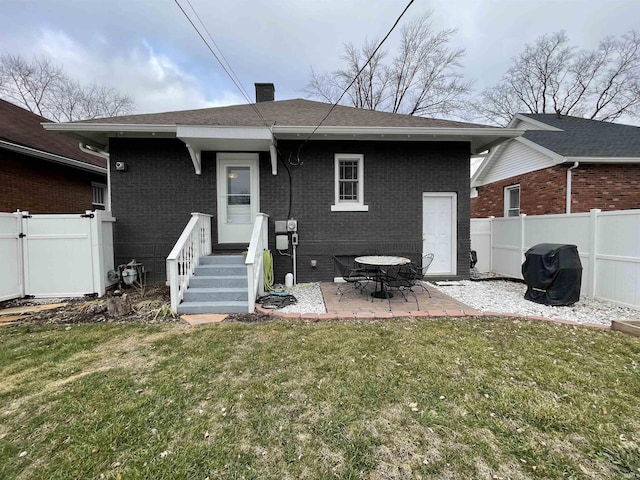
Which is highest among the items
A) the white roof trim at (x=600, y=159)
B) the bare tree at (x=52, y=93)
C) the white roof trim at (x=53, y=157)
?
the bare tree at (x=52, y=93)

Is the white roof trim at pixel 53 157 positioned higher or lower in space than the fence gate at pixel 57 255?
higher

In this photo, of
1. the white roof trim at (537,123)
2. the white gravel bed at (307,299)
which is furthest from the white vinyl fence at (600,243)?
the white roof trim at (537,123)

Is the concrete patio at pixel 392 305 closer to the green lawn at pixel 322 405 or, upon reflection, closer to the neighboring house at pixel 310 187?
the green lawn at pixel 322 405

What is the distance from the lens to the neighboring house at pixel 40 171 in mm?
8453

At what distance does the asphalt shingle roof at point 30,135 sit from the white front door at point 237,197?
653cm

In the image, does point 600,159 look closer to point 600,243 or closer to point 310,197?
point 600,243

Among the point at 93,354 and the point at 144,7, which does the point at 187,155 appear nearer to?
the point at 144,7

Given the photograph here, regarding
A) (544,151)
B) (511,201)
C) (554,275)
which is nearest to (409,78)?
(511,201)

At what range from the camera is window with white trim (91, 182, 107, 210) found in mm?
11805

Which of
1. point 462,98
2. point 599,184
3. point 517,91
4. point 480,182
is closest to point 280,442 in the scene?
point 599,184

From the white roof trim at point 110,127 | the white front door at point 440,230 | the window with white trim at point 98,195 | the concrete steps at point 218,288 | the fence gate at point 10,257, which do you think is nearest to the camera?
the concrete steps at point 218,288

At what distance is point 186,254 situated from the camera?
5457mm

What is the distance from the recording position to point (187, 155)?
6906 mm

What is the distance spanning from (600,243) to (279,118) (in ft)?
24.1
